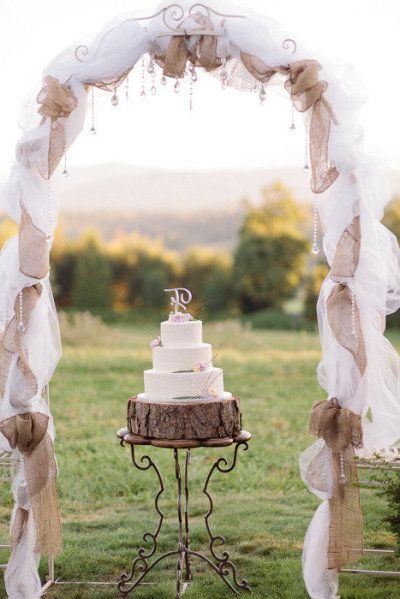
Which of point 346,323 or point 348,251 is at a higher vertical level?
point 348,251

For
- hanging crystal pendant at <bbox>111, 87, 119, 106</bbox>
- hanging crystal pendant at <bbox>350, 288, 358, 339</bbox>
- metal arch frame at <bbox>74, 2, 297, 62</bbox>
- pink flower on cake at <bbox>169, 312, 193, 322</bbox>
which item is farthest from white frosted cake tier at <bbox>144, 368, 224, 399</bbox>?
metal arch frame at <bbox>74, 2, 297, 62</bbox>

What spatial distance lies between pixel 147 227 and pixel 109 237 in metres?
0.76

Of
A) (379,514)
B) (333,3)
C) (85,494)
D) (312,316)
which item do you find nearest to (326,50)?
(379,514)

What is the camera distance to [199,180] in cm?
1689

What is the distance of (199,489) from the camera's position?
284 inches

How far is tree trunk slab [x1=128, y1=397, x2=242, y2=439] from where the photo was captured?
4359 millimetres

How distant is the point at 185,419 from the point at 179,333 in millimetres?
453

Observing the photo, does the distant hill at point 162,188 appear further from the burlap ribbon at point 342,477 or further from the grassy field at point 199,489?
the burlap ribbon at point 342,477

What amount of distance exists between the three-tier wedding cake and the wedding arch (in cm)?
46

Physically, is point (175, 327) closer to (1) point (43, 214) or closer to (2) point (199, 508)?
(1) point (43, 214)

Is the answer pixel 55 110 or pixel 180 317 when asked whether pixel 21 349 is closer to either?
pixel 180 317

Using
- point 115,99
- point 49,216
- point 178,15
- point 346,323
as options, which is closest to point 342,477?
point 346,323

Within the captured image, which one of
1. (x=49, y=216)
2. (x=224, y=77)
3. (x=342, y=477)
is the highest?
(x=224, y=77)

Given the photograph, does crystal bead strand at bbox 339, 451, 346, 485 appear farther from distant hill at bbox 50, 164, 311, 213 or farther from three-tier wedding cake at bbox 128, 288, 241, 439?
distant hill at bbox 50, 164, 311, 213
